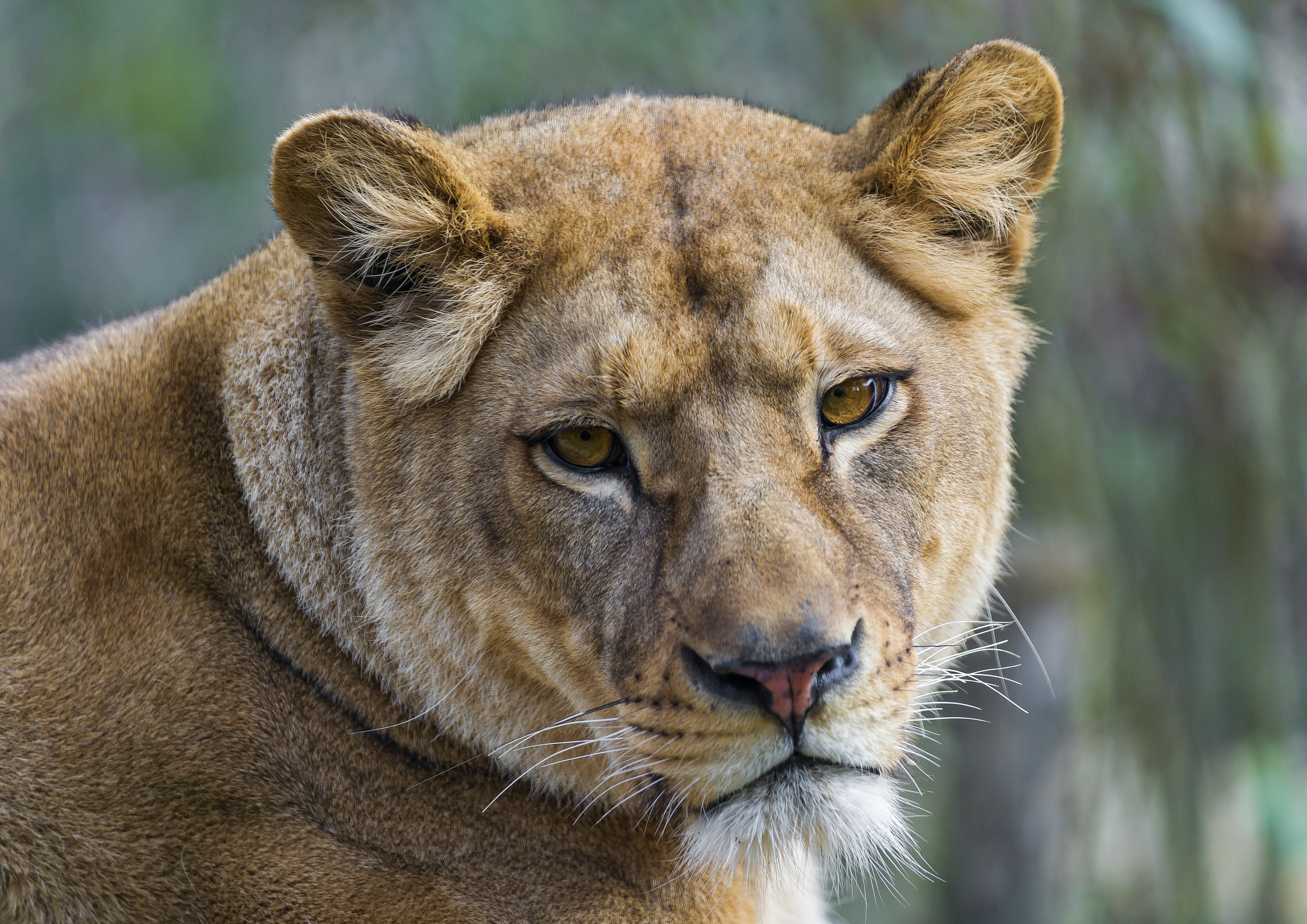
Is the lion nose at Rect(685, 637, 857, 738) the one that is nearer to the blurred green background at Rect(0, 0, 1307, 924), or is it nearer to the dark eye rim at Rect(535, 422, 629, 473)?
the dark eye rim at Rect(535, 422, 629, 473)

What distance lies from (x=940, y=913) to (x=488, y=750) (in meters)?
7.20

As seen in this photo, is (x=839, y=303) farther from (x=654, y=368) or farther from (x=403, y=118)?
(x=403, y=118)

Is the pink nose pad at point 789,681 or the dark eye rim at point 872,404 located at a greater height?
the dark eye rim at point 872,404

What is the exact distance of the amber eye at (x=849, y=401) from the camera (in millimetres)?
3457

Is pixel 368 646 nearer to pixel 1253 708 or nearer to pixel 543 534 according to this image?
pixel 543 534

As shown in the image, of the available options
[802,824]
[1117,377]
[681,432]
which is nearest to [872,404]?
[681,432]

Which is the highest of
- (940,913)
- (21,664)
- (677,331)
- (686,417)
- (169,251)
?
(677,331)

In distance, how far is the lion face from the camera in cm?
309

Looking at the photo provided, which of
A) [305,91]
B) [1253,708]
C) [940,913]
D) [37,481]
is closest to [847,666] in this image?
[37,481]

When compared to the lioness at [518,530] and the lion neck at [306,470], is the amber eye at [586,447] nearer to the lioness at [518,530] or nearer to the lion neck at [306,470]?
the lioness at [518,530]

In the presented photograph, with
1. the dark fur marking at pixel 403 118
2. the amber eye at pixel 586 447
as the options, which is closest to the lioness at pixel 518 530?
the amber eye at pixel 586 447

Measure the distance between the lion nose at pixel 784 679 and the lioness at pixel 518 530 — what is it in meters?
0.01

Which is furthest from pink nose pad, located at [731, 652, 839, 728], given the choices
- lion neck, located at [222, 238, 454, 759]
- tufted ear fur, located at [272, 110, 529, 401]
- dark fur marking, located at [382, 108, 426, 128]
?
dark fur marking, located at [382, 108, 426, 128]

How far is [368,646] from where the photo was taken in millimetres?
3598
